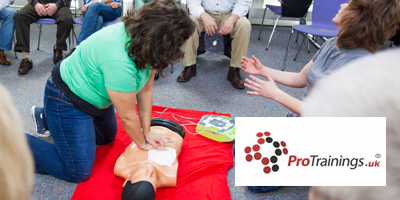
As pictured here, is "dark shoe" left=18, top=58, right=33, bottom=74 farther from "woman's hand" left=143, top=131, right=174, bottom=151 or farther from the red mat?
"woman's hand" left=143, top=131, right=174, bottom=151

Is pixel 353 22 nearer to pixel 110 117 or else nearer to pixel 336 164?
pixel 336 164

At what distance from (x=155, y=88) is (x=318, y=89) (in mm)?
2473

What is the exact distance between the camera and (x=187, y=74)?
2.99 m

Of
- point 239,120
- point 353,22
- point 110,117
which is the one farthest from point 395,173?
point 110,117

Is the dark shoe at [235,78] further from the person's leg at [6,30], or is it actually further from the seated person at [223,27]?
the person's leg at [6,30]

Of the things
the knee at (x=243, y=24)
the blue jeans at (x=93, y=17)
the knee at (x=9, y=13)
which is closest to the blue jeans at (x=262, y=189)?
the knee at (x=243, y=24)

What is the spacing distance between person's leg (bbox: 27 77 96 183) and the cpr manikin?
0.68 ft

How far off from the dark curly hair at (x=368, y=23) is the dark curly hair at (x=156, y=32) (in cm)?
84

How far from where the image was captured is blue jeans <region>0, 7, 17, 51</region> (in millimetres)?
2971

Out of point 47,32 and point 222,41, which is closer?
point 222,41

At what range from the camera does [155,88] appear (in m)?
2.77

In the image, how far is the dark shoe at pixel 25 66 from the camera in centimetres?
281

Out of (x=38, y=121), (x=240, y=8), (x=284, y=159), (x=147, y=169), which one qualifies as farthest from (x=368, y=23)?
(x=38, y=121)

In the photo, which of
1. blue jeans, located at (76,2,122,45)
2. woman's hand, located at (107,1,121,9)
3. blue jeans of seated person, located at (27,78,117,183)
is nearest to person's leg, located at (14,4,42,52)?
blue jeans, located at (76,2,122,45)
